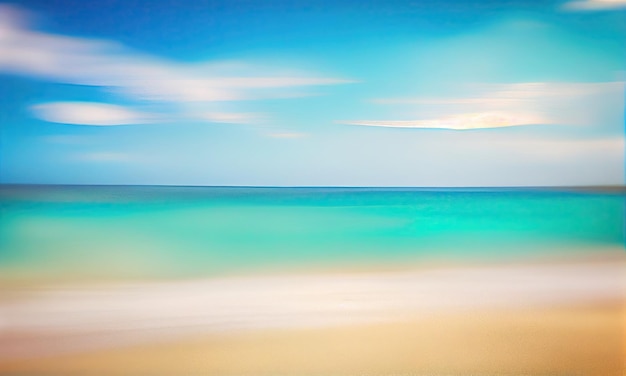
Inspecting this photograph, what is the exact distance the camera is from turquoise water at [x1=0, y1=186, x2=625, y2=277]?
1.94 metres

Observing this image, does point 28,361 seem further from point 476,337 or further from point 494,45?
point 494,45

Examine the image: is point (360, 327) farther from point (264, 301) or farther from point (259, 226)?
point (259, 226)

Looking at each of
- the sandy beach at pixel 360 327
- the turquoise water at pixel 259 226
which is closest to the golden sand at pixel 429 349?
the sandy beach at pixel 360 327

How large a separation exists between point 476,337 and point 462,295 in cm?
13

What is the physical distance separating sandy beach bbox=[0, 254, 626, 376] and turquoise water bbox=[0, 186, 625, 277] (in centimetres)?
6

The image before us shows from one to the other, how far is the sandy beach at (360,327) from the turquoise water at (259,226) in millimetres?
62

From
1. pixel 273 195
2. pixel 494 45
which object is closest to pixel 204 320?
pixel 273 195

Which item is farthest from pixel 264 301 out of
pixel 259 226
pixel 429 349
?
pixel 429 349

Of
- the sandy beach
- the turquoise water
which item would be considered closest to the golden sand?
the sandy beach

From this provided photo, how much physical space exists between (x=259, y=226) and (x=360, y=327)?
436 millimetres

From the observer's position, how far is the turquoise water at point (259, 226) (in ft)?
6.38

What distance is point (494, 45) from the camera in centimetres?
196

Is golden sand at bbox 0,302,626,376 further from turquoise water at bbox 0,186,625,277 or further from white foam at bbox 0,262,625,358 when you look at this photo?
turquoise water at bbox 0,186,625,277

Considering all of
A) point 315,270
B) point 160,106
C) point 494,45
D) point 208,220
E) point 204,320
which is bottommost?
point 204,320
